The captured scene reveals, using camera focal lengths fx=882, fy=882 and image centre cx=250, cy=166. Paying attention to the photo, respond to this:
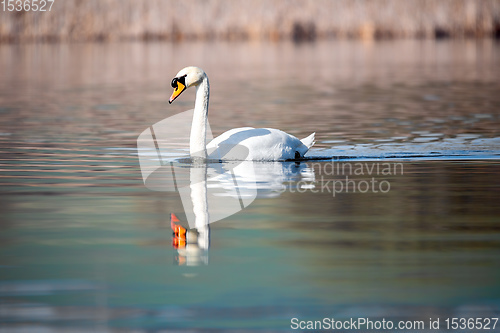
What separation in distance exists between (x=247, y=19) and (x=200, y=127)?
26199 mm

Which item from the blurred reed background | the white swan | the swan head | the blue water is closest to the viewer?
the blue water

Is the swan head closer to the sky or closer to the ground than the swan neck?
closer to the sky

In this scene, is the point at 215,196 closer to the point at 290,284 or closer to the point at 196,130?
the point at 196,130

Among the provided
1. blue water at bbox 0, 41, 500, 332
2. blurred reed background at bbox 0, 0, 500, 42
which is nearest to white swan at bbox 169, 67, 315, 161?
blue water at bbox 0, 41, 500, 332

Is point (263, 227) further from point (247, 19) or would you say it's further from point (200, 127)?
point (247, 19)

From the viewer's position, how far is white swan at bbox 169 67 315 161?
852 centimetres

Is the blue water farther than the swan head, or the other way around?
the swan head

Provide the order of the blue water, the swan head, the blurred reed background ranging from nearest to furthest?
the blue water
the swan head
the blurred reed background

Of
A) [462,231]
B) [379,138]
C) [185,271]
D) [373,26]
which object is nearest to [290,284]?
[185,271]

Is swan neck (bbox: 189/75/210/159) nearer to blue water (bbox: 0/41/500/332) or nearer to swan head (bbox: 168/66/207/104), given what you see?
swan head (bbox: 168/66/207/104)

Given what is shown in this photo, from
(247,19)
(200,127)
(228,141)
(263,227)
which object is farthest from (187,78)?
(247,19)

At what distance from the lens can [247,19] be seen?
34.2 m

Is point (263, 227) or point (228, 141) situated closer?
point (263, 227)

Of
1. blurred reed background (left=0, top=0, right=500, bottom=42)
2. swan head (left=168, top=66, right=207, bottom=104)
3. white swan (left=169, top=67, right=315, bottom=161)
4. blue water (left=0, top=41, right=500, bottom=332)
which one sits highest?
blurred reed background (left=0, top=0, right=500, bottom=42)
